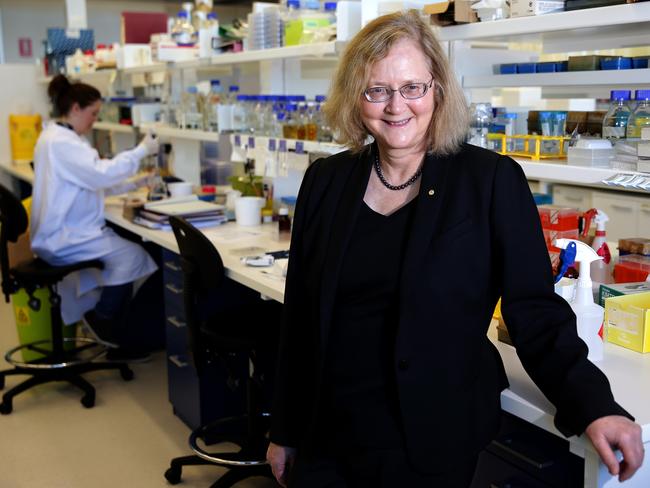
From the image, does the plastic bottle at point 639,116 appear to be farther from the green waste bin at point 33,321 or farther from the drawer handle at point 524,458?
the green waste bin at point 33,321

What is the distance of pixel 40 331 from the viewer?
4262 mm

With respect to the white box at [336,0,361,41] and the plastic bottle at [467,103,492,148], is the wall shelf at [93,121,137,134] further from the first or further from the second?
the plastic bottle at [467,103,492,148]

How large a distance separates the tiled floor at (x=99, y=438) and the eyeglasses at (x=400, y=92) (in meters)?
1.86

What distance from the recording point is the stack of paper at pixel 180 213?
3.71 m

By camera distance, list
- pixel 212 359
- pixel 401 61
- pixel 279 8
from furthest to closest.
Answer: pixel 279 8 → pixel 212 359 → pixel 401 61

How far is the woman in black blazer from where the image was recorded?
1.44m

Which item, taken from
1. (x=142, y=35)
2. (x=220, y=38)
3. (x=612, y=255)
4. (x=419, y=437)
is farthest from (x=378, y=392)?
(x=142, y=35)

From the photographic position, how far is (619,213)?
4691mm

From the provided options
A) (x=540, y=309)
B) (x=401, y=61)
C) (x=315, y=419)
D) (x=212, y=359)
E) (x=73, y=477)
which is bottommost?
(x=73, y=477)

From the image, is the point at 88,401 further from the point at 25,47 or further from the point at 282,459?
the point at 25,47

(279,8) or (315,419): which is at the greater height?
(279,8)

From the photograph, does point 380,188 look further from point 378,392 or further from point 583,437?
point 583,437

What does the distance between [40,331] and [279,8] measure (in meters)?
2.21

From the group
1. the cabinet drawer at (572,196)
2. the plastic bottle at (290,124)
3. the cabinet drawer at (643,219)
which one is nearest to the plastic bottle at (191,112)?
the plastic bottle at (290,124)
